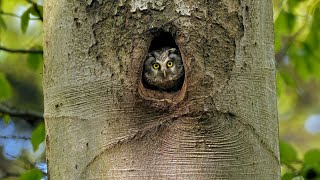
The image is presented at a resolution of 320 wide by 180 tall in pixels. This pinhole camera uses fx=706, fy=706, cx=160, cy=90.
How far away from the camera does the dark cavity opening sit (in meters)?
1.96

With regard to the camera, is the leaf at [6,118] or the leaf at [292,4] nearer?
the leaf at [6,118]

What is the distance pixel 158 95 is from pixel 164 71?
Result: 9.9 inches

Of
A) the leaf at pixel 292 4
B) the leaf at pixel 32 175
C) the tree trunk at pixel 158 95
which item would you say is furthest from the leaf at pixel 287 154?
the tree trunk at pixel 158 95

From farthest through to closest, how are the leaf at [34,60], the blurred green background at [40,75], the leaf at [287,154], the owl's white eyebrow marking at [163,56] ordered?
the leaf at [34,60] < the leaf at [287,154] < the blurred green background at [40,75] < the owl's white eyebrow marking at [163,56]

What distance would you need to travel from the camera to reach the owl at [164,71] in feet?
6.51

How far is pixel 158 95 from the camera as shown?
187 cm

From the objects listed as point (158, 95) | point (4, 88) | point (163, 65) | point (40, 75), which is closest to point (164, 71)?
point (163, 65)

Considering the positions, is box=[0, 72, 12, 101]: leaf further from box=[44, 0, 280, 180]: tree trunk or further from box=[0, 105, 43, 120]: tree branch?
box=[44, 0, 280, 180]: tree trunk

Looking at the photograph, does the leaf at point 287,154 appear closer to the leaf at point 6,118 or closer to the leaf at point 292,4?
the leaf at point 292,4

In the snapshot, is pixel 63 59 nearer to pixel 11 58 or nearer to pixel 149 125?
pixel 149 125

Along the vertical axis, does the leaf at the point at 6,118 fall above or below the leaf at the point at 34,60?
below

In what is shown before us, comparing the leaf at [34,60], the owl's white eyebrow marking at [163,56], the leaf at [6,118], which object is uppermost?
the leaf at [34,60]

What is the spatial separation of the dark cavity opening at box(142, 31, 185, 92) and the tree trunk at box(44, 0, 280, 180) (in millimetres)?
14

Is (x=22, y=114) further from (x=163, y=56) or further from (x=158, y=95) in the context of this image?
(x=158, y=95)
